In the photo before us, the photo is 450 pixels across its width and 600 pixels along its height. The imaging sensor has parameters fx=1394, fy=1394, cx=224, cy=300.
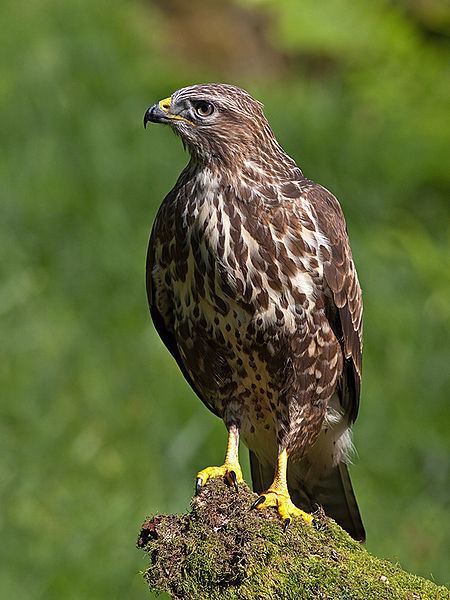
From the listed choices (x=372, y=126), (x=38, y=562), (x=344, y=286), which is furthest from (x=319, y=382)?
(x=372, y=126)

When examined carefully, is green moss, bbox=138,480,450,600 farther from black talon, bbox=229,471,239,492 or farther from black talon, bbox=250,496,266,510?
black talon, bbox=229,471,239,492

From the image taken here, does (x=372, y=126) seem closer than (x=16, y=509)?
No

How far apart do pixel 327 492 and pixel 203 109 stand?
1542 millimetres

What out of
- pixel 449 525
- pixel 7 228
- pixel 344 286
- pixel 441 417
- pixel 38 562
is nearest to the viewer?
pixel 344 286

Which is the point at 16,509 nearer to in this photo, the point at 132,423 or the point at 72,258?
the point at 132,423

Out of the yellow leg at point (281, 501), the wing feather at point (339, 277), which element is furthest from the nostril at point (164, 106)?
the yellow leg at point (281, 501)

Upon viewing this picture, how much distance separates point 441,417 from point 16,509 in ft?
7.67

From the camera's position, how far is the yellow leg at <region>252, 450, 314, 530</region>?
4250mm

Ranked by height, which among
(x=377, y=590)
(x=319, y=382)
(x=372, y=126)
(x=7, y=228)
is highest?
(x=372, y=126)

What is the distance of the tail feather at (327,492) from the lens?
5.13 metres

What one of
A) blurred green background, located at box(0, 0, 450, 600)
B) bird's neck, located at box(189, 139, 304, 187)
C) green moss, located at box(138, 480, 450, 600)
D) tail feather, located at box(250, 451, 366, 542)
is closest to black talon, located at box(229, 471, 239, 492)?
green moss, located at box(138, 480, 450, 600)

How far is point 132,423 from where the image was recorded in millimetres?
7016

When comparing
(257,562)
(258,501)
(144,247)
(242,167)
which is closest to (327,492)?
(258,501)

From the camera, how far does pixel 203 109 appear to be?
184 inches
